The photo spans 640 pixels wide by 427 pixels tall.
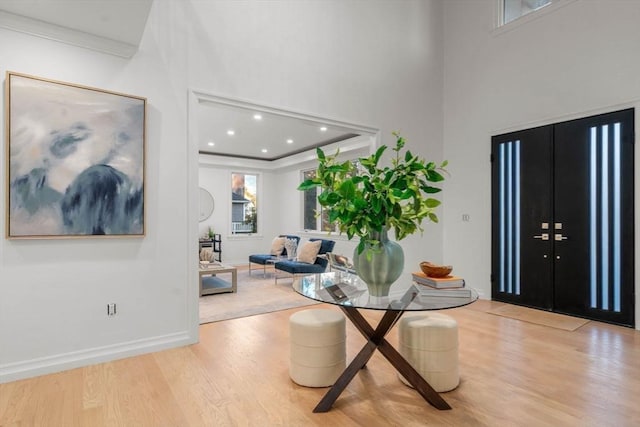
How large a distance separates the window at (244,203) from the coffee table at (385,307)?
719 cm

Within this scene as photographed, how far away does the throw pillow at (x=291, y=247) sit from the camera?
→ 728 cm

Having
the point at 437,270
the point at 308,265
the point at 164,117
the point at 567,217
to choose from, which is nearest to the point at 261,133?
the point at 308,265

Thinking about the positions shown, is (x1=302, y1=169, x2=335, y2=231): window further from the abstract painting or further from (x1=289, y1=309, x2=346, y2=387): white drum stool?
(x1=289, y1=309, x2=346, y2=387): white drum stool

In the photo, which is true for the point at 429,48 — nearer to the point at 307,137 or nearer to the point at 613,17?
the point at 613,17

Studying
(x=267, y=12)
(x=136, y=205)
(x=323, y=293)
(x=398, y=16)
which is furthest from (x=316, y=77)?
(x=323, y=293)

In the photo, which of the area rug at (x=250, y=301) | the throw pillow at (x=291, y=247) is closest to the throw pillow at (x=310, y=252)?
the area rug at (x=250, y=301)

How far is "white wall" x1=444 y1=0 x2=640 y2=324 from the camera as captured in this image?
3867 millimetres

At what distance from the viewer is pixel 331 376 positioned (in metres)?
2.40

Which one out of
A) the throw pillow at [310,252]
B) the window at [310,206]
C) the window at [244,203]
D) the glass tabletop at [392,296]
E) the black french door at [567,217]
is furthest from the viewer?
the window at [244,203]

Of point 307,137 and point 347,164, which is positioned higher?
point 307,137

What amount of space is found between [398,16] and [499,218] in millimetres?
3189

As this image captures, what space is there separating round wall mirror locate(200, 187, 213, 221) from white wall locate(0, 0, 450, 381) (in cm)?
533

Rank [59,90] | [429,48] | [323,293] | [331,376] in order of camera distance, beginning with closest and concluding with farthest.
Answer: [323,293] < [331,376] < [59,90] < [429,48]

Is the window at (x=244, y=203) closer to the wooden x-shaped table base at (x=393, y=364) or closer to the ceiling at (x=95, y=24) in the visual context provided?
the ceiling at (x=95, y=24)
